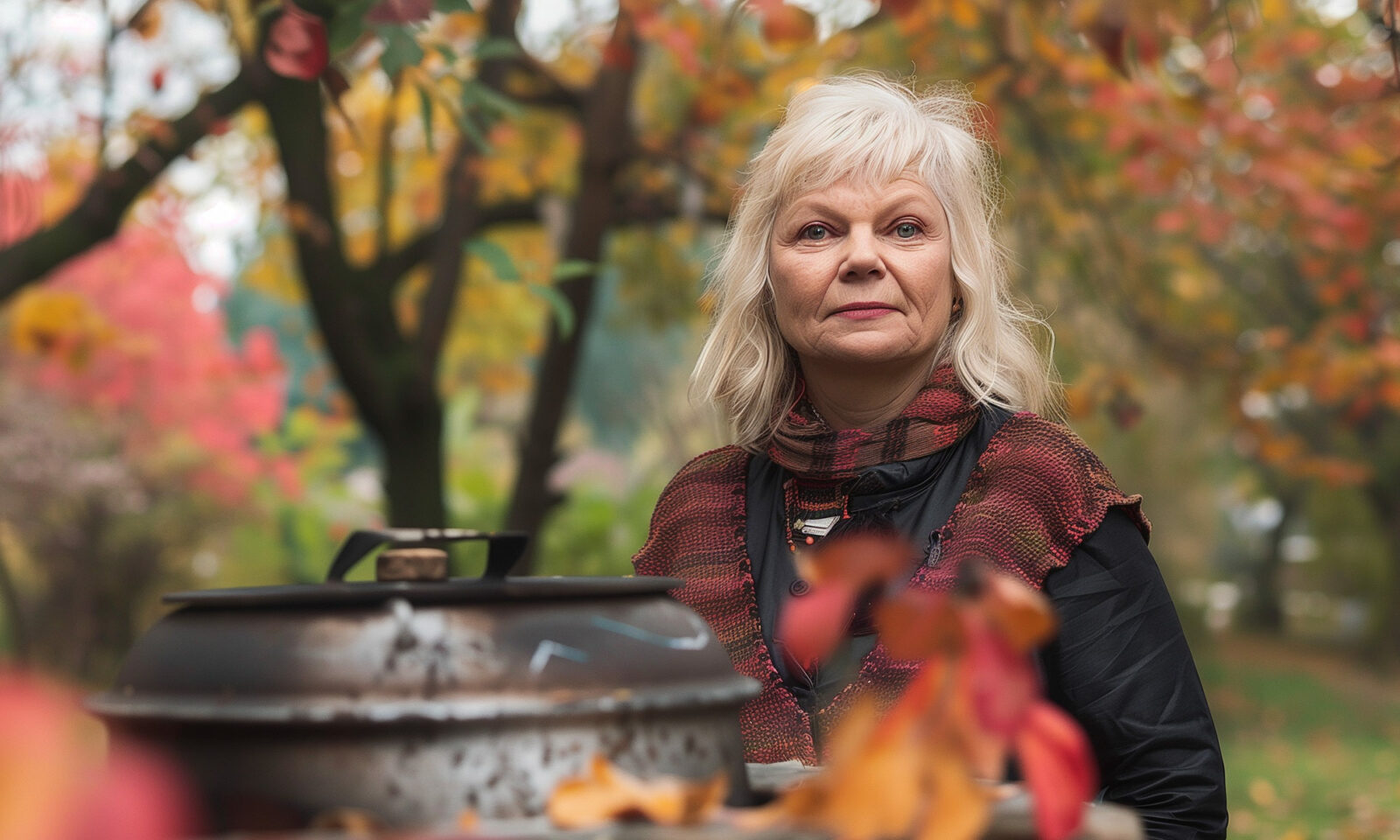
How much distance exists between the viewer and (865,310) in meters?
2.36

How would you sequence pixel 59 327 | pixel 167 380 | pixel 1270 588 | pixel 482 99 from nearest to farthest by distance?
pixel 482 99
pixel 59 327
pixel 167 380
pixel 1270 588

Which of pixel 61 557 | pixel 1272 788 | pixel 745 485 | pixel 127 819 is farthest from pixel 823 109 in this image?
pixel 61 557

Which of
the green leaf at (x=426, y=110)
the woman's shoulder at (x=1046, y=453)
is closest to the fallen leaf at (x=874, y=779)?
the woman's shoulder at (x=1046, y=453)

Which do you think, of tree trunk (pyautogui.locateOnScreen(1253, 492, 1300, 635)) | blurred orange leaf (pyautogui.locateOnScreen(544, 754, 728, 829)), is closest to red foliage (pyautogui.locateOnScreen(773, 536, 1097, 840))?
blurred orange leaf (pyautogui.locateOnScreen(544, 754, 728, 829))

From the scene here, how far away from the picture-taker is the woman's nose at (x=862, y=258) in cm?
232

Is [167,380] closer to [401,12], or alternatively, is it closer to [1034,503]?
[401,12]

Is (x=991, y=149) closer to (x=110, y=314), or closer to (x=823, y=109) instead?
(x=823, y=109)

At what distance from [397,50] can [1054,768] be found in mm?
1979

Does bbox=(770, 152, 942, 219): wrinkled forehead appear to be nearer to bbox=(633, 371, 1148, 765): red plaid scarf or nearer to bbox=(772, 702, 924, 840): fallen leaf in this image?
bbox=(633, 371, 1148, 765): red plaid scarf

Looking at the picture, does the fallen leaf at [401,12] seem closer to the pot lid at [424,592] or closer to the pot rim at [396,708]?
the pot lid at [424,592]

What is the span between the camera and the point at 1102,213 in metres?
7.15

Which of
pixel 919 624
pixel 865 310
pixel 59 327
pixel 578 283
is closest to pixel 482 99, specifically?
pixel 865 310

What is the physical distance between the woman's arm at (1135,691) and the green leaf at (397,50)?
1413mm

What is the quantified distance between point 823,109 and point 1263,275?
45.6ft
